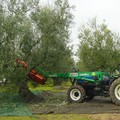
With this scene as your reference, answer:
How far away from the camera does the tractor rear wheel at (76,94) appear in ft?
57.2

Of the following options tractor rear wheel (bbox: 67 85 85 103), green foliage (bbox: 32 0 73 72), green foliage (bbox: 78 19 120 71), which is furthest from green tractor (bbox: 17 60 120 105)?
green foliage (bbox: 78 19 120 71)

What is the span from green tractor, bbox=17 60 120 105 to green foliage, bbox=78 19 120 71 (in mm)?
17434

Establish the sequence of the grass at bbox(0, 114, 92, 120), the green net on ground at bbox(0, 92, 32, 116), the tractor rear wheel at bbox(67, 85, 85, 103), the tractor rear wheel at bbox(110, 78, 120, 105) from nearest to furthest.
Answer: the grass at bbox(0, 114, 92, 120) → the green net on ground at bbox(0, 92, 32, 116) → the tractor rear wheel at bbox(110, 78, 120, 105) → the tractor rear wheel at bbox(67, 85, 85, 103)

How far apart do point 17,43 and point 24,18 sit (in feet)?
5.23

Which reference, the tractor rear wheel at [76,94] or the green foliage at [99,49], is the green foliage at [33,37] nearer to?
the tractor rear wheel at [76,94]

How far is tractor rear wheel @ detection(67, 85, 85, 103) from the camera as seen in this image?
17438 millimetres

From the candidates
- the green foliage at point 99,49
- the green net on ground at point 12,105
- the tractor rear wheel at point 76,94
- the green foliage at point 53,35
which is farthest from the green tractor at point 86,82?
the green foliage at point 99,49

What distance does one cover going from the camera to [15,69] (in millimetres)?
16891

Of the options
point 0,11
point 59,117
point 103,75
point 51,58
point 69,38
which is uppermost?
point 0,11

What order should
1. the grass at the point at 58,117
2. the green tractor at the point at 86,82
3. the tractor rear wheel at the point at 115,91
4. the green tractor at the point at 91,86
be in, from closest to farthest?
the grass at the point at 58,117 < the tractor rear wheel at the point at 115,91 < the green tractor at the point at 86,82 < the green tractor at the point at 91,86

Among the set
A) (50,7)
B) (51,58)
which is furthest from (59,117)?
(50,7)

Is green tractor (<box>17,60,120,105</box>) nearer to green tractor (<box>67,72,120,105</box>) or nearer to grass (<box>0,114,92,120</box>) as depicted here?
green tractor (<box>67,72,120,105</box>)

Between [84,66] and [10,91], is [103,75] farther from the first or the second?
[84,66]

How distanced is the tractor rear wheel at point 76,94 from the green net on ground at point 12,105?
272 centimetres
